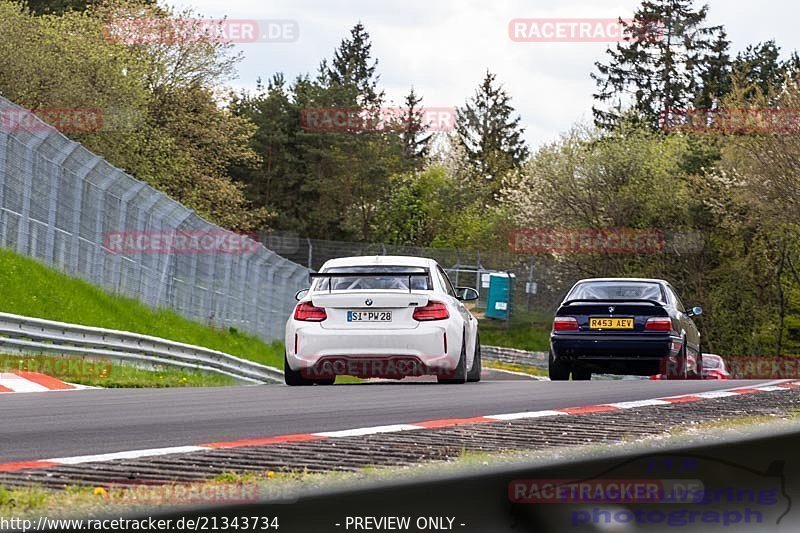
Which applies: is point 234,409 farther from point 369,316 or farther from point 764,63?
point 764,63

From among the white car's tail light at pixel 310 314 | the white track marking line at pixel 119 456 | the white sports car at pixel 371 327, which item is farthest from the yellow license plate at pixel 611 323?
the white track marking line at pixel 119 456

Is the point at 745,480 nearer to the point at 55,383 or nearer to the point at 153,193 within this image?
the point at 55,383

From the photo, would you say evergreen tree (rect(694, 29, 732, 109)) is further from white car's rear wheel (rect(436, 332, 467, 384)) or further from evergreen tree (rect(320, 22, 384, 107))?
white car's rear wheel (rect(436, 332, 467, 384))

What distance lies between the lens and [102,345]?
20109 mm

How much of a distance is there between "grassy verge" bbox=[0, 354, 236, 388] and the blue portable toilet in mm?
40502

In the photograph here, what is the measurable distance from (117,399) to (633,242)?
47.3 meters

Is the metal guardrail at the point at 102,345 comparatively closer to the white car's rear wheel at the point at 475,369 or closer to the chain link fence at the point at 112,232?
the chain link fence at the point at 112,232

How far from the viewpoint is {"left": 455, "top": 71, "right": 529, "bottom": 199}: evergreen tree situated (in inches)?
4530

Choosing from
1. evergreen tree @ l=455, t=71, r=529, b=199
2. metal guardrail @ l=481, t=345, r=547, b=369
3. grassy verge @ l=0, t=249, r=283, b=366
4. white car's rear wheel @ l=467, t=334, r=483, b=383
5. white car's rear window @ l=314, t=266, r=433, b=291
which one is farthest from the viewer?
evergreen tree @ l=455, t=71, r=529, b=199

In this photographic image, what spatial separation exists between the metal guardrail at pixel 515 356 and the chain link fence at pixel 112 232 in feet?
73.0

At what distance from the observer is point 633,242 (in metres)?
57.6

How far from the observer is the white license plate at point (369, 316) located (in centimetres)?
1489

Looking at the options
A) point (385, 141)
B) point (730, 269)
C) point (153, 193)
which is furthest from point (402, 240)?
point (153, 193)

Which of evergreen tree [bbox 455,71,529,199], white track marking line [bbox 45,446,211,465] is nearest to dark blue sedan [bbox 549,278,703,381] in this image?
white track marking line [bbox 45,446,211,465]
